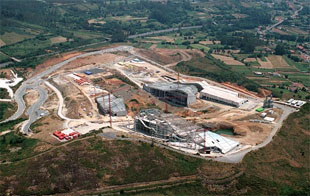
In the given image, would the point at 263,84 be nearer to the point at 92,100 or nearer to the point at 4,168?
the point at 92,100

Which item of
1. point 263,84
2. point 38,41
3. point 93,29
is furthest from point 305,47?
point 38,41

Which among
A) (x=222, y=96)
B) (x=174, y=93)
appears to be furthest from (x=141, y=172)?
(x=222, y=96)

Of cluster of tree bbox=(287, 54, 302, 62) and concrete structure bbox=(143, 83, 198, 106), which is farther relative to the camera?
cluster of tree bbox=(287, 54, 302, 62)

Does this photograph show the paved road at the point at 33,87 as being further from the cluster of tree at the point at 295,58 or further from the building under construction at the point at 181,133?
the cluster of tree at the point at 295,58

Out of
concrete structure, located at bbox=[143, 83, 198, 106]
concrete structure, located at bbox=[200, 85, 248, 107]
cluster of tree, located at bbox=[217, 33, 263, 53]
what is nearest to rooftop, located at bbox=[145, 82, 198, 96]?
concrete structure, located at bbox=[143, 83, 198, 106]

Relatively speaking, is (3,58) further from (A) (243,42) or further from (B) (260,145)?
(B) (260,145)

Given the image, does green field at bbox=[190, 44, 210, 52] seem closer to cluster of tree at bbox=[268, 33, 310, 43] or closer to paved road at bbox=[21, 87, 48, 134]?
cluster of tree at bbox=[268, 33, 310, 43]

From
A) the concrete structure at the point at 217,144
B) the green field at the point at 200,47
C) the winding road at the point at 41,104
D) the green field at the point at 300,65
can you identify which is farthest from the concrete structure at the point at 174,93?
the green field at the point at 200,47
